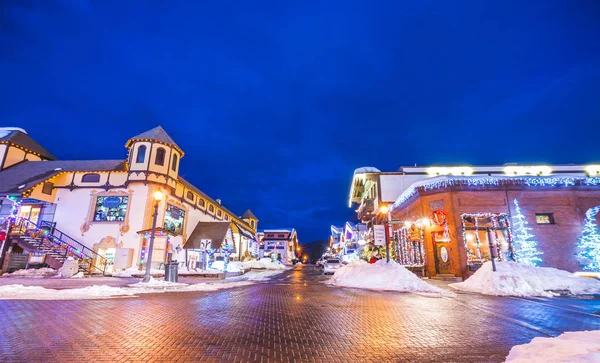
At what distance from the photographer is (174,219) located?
101 feet

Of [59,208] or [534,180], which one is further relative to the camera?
[59,208]

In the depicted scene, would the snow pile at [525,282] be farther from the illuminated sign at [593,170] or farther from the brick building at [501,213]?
the illuminated sign at [593,170]

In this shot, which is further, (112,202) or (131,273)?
(112,202)

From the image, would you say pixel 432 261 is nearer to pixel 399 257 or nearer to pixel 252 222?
pixel 399 257

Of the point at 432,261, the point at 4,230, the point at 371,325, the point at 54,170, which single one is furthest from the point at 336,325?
the point at 54,170

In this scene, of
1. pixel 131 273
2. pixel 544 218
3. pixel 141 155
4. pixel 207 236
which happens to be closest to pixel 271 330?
A: pixel 131 273

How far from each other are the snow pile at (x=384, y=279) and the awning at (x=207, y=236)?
18.2 meters

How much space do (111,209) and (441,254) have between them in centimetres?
2930

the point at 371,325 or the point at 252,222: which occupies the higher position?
the point at 252,222

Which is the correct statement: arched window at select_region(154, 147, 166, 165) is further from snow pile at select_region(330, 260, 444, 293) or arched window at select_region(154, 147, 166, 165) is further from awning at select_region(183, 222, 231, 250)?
snow pile at select_region(330, 260, 444, 293)

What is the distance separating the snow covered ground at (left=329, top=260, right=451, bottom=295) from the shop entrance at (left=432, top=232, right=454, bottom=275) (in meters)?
6.48

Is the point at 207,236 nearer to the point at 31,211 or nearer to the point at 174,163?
the point at 174,163

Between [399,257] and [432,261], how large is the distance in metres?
7.25

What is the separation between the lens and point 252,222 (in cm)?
6800
